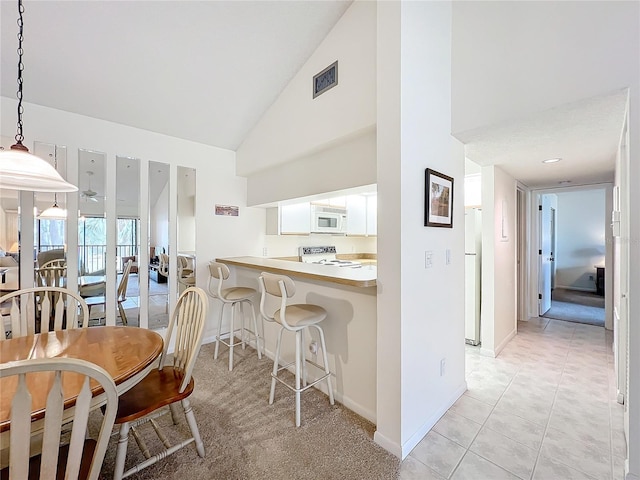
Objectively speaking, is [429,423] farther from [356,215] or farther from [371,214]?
[371,214]

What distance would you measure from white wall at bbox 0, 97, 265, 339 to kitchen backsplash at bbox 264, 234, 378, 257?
0.21 m

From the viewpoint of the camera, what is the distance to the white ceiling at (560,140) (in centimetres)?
179

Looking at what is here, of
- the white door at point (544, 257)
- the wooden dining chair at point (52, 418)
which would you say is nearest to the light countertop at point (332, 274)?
the wooden dining chair at point (52, 418)

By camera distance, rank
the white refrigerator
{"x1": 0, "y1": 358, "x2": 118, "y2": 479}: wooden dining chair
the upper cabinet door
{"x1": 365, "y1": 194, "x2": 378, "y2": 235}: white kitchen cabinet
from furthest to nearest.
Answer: {"x1": 365, "y1": 194, "x2": 378, "y2": 235}: white kitchen cabinet, the upper cabinet door, the white refrigerator, {"x1": 0, "y1": 358, "x2": 118, "y2": 479}: wooden dining chair

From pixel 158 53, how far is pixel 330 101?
1.45 m

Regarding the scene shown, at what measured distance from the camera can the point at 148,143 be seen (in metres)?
3.06

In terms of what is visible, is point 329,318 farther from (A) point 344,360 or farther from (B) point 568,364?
(B) point 568,364

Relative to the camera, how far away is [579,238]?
6.73 metres

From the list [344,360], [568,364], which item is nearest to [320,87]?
[344,360]

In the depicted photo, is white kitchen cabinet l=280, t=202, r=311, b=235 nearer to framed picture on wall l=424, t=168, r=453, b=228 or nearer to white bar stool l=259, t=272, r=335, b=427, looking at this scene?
white bar stool l=259, t=272, r=335, b=427

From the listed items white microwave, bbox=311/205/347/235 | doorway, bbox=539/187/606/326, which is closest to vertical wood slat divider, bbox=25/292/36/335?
white microwave, bbox=311/205/347/235

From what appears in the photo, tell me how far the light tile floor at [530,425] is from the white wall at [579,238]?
4.70 meters

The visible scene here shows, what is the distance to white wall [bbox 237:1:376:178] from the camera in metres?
2.08

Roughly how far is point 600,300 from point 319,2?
7.13 meters
